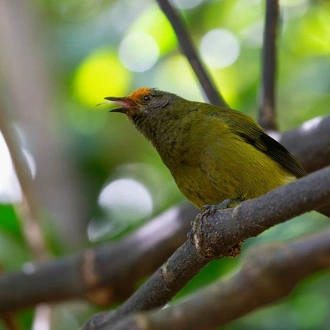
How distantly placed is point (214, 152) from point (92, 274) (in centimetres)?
153

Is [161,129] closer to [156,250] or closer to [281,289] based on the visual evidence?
[156,250]

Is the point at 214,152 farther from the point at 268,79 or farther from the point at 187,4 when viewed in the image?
the point at 187,4

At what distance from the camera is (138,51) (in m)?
7.20

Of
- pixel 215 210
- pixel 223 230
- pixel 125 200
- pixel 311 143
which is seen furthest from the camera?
pixel 125 200

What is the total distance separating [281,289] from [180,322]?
482 mm

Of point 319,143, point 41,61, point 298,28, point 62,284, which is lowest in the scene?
point 62,284

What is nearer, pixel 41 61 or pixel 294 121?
pixel 294 121

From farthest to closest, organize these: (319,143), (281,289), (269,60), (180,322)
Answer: (269,60) → (319,143) → (281,289) → (180,322)

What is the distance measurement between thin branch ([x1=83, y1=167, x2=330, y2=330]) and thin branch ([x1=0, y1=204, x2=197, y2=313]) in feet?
4.66

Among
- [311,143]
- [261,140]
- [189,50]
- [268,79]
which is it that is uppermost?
[189,50]

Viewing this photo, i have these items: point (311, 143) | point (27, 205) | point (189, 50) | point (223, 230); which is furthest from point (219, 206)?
point (27, 205)

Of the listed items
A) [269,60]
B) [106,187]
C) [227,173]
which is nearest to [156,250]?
[227,173]

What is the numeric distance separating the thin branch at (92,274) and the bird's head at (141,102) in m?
0.72

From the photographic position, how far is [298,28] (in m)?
7.14
